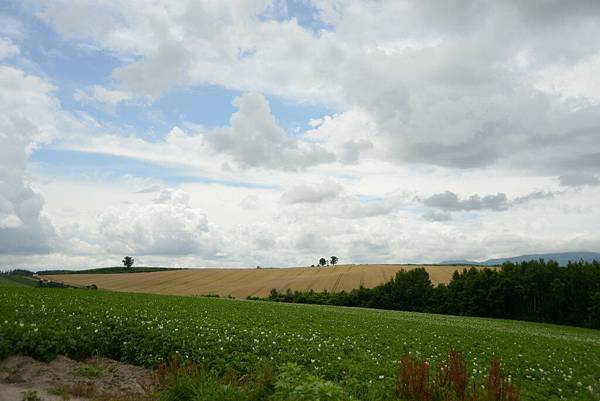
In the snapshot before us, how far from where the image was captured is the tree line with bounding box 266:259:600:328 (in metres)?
65.6

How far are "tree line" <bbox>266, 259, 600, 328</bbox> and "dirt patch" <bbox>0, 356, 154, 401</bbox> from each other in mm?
64860

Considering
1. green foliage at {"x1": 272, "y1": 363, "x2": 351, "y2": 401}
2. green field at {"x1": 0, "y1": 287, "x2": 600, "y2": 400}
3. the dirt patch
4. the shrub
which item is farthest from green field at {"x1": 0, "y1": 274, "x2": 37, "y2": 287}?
the shrub

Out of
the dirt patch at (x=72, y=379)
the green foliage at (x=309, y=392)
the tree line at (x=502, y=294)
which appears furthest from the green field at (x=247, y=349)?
the tree line at (x=502, y=294)

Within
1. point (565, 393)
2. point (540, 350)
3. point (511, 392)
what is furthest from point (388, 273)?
point (511, 392)

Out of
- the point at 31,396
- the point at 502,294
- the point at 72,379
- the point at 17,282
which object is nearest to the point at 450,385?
the point at 31,396

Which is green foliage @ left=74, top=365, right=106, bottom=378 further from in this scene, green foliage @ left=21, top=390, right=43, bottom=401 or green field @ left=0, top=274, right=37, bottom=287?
green field @ left=0, top=274, right=37, bottom=287

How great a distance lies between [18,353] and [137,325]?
4778 mm

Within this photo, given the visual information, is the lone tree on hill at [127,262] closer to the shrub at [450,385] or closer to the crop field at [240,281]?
the crop field at [240,281]

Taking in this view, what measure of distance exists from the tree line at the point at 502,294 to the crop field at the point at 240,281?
23.2ft

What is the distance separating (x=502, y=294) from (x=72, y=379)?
7231 centimetres

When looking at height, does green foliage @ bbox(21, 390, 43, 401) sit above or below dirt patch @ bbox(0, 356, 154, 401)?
above

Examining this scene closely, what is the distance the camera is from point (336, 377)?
39.8 feet

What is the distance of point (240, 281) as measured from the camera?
101438 mm

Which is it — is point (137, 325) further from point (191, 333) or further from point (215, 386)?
point (215, 386)
